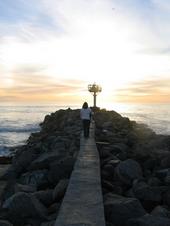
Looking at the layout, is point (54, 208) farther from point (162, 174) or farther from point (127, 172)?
point (162, 174)

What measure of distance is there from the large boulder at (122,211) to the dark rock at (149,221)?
20 cm

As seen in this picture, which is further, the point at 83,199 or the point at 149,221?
the point at 83,199

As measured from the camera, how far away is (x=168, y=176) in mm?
7980

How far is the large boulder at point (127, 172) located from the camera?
308 inches

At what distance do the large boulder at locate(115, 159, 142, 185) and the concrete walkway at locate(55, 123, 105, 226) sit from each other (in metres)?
0.45

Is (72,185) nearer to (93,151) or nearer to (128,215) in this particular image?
(128,215)

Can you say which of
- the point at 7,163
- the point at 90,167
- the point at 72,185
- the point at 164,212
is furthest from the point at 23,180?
the point at 7,163

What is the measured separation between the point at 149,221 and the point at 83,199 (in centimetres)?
114

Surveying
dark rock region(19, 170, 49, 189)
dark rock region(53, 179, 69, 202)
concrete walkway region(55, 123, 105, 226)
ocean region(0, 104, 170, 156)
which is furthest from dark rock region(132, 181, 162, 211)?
ocean region(0, 104, 170, 156)

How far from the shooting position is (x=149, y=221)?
5.00 m

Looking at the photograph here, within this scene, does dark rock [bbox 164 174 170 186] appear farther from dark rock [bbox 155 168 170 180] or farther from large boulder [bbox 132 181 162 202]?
large boulder [bbox 132 181 162 202]

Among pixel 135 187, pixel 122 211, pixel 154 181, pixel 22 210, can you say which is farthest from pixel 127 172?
pixel 22 210

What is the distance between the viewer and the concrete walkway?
4.95 m

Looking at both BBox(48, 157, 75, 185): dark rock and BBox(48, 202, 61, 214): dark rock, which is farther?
BBox(48, 157, 75, 185): dark rock
